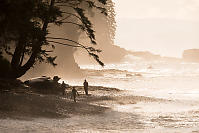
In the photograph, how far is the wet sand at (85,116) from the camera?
64.0 feet

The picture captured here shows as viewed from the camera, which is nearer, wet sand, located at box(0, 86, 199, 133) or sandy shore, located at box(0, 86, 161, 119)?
wet sand, located at box(0, 86, 199, 133)

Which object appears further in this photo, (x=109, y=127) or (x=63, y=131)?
(x=109, y=127)

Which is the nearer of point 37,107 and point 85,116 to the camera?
point 85,116

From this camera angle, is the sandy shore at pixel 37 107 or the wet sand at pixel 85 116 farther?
the sandy shore at pixel 37 107

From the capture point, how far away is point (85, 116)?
78.5 feet

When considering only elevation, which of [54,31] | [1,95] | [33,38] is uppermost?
[54,31]

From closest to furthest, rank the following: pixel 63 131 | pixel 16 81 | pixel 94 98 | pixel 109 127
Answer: pixel 63 131, pixel 109 127, pixel 16 81, pixel 94 98

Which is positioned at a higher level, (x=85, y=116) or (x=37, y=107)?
(x=37, y=107)

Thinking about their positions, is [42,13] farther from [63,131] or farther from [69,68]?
[69,68]

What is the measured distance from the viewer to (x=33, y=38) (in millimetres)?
27578

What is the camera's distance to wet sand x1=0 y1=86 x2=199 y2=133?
19.5 metres

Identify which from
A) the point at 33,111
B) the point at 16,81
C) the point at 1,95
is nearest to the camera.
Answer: the point at 33,111

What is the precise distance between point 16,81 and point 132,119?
10.6 metres

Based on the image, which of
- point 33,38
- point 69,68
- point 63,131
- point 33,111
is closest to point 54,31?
point 69,68
